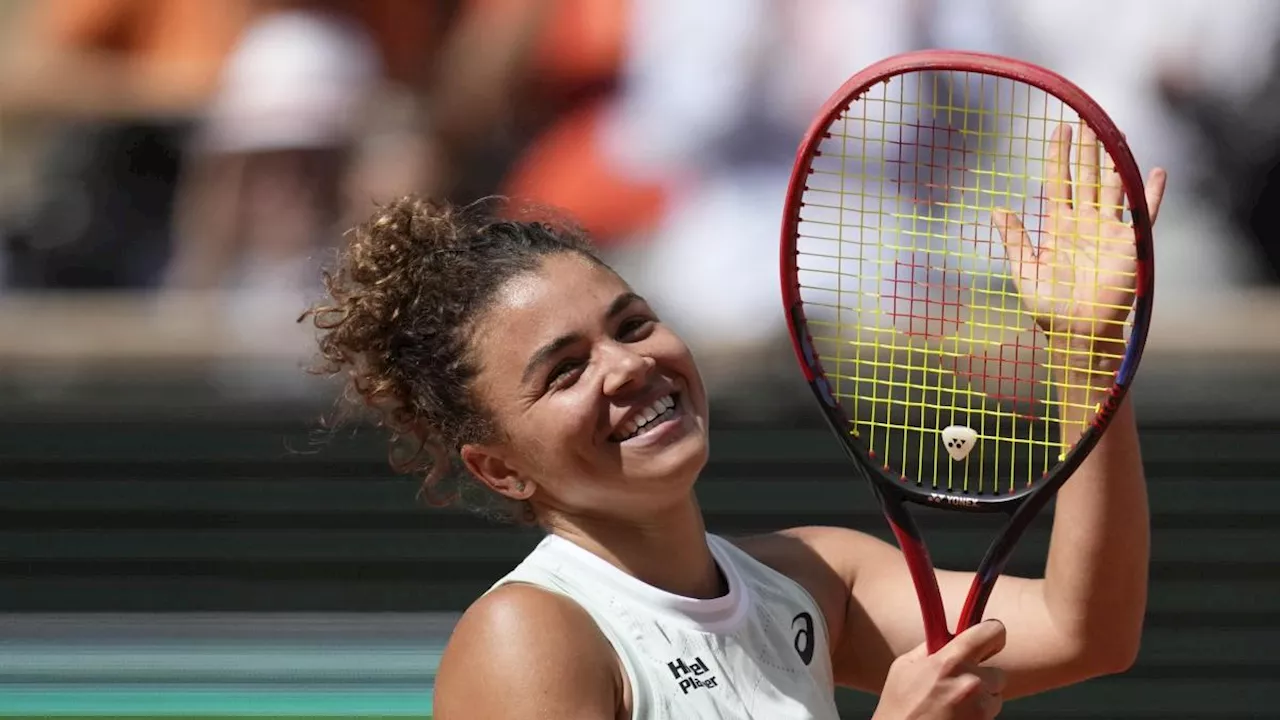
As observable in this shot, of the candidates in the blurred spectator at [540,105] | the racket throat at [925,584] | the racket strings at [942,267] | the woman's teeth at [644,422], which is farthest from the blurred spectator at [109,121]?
the racket throat at [925,584]

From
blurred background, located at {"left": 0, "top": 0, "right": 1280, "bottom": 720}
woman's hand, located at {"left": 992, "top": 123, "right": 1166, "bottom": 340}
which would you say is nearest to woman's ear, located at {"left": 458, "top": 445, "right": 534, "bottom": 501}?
woman's hand, located at {"left": 992, "top": 123, "right": 1166, "bottom": 340}

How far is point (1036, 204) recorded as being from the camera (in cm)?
441

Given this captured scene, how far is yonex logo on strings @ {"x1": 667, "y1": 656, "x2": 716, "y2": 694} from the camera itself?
240 cm

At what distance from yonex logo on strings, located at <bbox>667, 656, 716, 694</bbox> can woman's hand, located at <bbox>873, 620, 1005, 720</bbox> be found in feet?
0.71

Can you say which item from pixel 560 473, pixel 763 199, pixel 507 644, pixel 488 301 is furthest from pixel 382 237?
pixel 763 199

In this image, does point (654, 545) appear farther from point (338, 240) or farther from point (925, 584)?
point (338, 240)

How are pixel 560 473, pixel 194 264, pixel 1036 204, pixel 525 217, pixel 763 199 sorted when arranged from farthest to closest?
pixel 194 264 < pixel 763 199 < pixel 1036 204 < pixel 525 217 < pixel 560 473

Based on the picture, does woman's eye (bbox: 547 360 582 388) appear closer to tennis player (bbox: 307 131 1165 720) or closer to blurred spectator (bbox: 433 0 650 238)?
tennis player (bbox: 307 131 1165 720)

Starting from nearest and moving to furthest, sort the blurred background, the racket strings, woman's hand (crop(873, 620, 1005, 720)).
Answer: woman's hand (crop(873, 620, 1005, 720)), the racket strings, the blurred background

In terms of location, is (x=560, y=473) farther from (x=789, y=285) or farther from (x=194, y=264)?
(x=194, y=264)

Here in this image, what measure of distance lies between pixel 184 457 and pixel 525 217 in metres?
2.63

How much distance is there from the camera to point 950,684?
227cm

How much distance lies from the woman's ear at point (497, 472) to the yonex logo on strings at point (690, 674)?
300 millimetres

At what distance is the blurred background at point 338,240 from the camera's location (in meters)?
5.04
